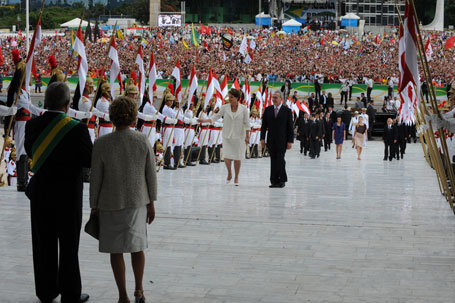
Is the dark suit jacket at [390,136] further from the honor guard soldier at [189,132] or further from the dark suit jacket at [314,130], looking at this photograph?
the honor guard soldier at [189,132]

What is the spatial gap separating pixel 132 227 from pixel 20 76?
617 cm

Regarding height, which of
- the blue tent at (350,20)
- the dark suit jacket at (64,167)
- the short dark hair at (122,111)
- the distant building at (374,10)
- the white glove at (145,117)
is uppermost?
the distant building at (374,10)

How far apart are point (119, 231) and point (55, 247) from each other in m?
0.57

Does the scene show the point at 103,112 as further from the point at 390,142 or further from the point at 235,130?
the point at 390,142

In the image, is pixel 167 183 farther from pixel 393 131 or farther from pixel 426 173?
pixel 393 131

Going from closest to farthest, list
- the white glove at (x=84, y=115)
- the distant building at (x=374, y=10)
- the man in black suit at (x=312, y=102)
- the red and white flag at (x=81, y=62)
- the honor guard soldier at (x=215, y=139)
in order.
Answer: the red and white flag at (x=81, y=62)
the white glove at (x=84, y=115)
the honor guard soldier at (x=215, y=139)
the man in black suit at (x=312, y=102)
the distant building at (x=374, y=10)

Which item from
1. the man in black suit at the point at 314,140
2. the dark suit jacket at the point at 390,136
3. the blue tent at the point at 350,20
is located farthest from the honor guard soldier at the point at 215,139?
the blue tent at the point at 350,20

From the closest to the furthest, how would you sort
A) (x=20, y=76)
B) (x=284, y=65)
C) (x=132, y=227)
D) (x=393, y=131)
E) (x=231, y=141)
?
1. (x=132, y=227)
2. (x=20, y=76)
3. (x=231, y=141)
4. (x=393, y=131)
5. (x=284, y=65)

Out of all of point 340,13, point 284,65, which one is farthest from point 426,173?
point 340,13

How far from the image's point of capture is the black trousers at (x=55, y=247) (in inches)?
237

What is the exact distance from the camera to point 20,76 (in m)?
11.4

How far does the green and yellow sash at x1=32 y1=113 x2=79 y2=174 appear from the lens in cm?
607

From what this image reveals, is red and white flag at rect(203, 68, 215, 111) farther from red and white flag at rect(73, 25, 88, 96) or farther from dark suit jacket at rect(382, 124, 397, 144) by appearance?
red and white flag at rect(73, 25, 88, 96)

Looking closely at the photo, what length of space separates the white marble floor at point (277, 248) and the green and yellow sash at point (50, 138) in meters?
1.07
